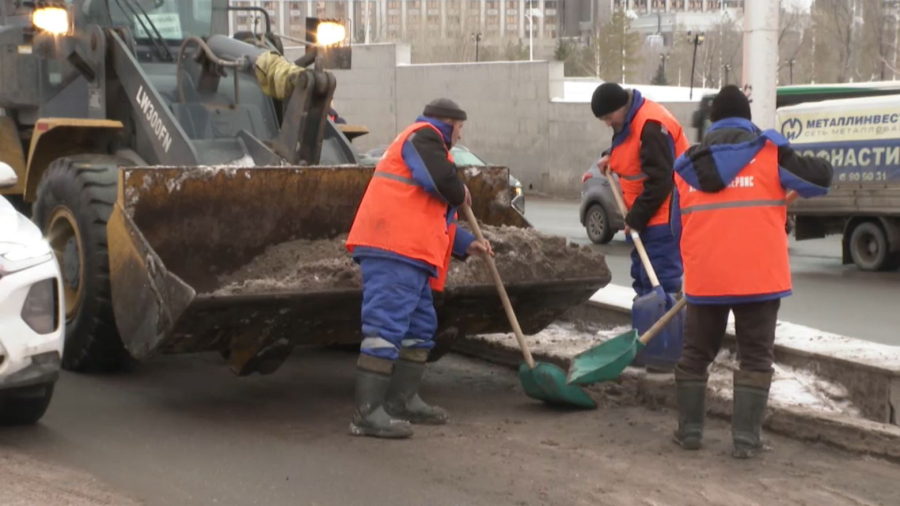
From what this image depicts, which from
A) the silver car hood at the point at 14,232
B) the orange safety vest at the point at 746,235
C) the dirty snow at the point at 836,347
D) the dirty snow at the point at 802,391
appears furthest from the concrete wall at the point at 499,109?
the silver car hood at the point at 14,232

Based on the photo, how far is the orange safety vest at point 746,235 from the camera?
6004 mm

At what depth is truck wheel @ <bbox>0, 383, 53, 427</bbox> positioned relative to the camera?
636 centimetres

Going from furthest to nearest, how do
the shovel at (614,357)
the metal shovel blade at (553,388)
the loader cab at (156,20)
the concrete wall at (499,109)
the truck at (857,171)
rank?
1. the concrete wall at (499,109)
2. the truck at (857,171)
3. the loader cab at (156,20)
4. the metal shovel blade at (553,388)
5. the shovel at (614,357)

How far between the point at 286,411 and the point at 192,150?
1857mm

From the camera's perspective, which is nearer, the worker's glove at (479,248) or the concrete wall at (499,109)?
the worker's glove at (479,248)

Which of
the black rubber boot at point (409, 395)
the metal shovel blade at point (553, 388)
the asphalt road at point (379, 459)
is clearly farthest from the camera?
the metal shovel blade at point (553, 388)

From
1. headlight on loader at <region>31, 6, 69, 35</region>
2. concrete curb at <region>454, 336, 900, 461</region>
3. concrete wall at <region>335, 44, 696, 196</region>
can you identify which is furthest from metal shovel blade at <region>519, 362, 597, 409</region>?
concrete wall at <region>335, 44, 696, 196</region>

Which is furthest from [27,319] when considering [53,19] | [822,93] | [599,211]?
[822,93]

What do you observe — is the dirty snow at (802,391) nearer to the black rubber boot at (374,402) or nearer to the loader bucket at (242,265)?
the loader bucket at (242,265)

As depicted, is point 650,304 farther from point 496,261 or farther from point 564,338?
point 564,338

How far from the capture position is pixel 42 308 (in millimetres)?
6227

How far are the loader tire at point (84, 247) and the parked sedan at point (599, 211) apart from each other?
458 inches

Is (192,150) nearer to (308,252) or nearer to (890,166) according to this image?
(308,252)

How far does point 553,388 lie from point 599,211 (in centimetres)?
1259
